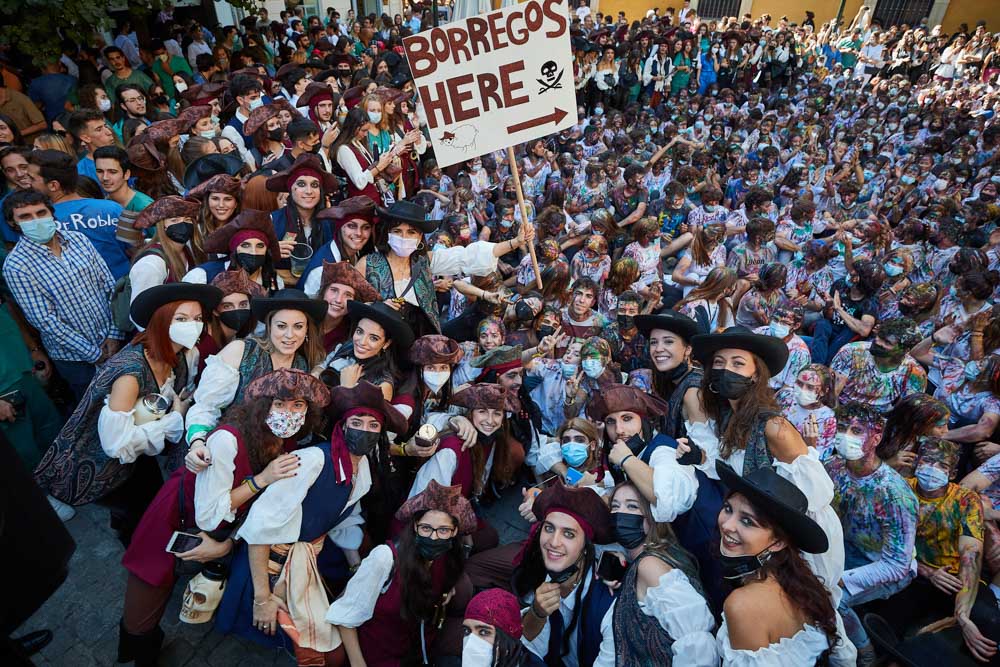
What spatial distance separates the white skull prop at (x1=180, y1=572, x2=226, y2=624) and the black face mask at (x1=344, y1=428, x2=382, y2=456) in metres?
1.11

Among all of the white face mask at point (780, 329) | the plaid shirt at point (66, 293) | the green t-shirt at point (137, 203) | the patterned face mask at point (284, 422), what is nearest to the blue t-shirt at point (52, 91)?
the green t-shirt at point (137, 203)

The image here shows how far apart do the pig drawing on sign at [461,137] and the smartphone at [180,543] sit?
333 centimetres

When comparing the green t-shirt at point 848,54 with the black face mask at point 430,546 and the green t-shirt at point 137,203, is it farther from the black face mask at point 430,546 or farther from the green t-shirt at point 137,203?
the black face mask at point 430,546

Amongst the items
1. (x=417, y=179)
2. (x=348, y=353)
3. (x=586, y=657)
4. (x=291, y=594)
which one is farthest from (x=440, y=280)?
(x=417, y=179)

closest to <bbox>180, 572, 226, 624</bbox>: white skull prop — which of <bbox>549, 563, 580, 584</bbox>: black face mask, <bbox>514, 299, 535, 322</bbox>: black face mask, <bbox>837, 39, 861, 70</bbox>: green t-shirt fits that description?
<bbox>549, 563, 580, 584</bbox>: black face mask

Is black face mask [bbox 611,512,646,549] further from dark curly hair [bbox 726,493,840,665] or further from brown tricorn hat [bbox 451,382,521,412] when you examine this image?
brown tricorn hat [bbox 451,382,521,412]

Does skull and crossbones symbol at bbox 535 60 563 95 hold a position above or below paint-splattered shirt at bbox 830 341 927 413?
above

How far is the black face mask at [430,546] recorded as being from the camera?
2955mm

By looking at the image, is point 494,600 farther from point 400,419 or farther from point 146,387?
point 146,387

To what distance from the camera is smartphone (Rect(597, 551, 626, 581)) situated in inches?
112

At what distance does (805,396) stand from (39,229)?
5769 millimetres

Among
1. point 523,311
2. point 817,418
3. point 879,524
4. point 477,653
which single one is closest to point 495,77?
point 523,311

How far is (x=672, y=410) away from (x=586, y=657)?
1736mm

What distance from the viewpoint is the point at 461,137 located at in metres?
4.50
